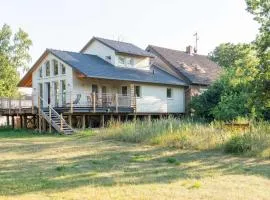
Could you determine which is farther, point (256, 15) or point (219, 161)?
point (256, 15)

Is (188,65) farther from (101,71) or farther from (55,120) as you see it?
(55,120)

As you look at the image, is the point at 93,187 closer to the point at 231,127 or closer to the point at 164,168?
the point at 164,168

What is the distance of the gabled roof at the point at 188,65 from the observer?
3928 centimetres

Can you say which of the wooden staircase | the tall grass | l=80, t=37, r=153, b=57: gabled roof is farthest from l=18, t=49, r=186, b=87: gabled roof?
the tall grass

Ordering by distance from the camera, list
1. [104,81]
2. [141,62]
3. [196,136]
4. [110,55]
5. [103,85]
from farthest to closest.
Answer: [141,62] → [110,55] → [103,85] → [104,81] → [196,136]

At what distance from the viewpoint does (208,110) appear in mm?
33781

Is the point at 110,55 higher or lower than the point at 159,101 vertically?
higher

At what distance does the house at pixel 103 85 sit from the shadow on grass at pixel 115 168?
36.3 feet

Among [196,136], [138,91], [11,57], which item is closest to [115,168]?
[196,136]

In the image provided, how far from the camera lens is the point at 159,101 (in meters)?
35.6

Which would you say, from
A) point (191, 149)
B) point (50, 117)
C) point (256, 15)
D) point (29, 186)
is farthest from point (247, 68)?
point (29, 186)

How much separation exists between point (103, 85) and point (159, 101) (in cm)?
511

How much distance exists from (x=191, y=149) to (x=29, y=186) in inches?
349

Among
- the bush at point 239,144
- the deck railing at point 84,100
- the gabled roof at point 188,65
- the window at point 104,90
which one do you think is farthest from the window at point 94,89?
the bush at point 239,144
